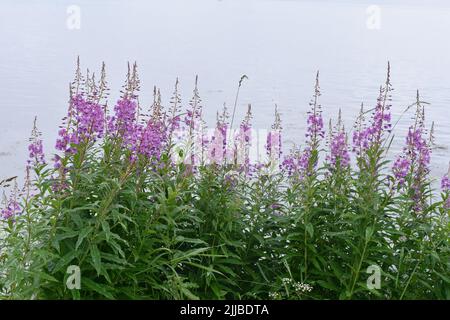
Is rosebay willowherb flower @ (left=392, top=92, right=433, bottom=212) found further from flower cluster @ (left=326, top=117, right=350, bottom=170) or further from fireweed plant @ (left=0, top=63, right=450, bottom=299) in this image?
flower cluster @ (left=326, top=117, right=350, bottom=170)

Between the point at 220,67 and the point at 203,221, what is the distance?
669 inches

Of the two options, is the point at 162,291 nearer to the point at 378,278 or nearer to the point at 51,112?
the point at 378,278

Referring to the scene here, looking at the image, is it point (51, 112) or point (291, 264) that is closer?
point (291, 264)

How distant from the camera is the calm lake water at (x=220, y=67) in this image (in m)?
15.0

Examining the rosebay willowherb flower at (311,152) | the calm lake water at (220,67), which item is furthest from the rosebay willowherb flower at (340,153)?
the calm lake water at (220,67)

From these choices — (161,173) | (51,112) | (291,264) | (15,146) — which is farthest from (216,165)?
(51,112)

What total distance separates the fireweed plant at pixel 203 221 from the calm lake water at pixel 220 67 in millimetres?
6195

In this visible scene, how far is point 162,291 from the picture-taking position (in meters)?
4.82

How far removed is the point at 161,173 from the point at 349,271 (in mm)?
1563

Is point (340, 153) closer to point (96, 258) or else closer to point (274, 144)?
point (274, 144)

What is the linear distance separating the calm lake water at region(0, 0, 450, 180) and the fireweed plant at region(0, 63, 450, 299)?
6195mm

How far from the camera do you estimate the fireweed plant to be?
14.6 feet

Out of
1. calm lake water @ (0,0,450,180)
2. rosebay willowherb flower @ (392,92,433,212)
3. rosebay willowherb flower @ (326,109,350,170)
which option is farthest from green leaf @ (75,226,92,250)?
calm lake water @ (0,0,450,180)

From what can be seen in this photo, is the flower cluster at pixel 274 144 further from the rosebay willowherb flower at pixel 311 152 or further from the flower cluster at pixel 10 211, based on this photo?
the flower cluster at pixel 10 211
